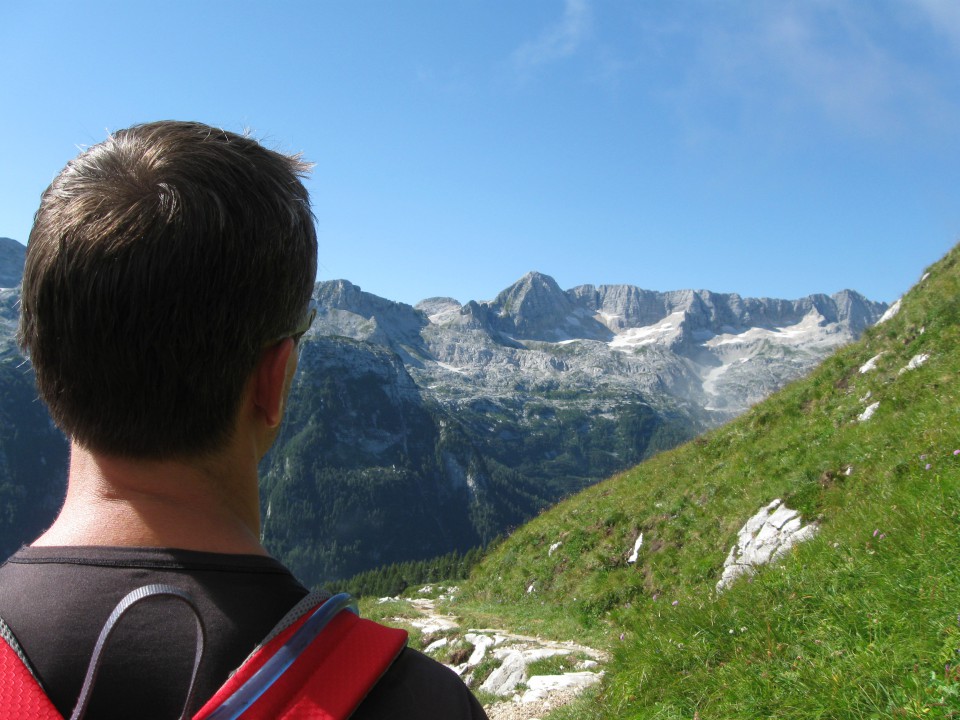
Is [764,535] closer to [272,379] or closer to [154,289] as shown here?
[272,379]

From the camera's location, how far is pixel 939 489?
7.30m

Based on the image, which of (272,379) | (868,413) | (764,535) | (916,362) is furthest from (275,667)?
(916,362)

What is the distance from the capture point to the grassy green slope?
5.57m

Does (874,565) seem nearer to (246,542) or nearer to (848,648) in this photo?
(848,648)

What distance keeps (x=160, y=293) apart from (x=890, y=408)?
15.7 m

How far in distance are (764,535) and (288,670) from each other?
1272cm

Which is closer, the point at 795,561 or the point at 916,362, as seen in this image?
the point at 795,561

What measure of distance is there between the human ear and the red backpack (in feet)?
2.60

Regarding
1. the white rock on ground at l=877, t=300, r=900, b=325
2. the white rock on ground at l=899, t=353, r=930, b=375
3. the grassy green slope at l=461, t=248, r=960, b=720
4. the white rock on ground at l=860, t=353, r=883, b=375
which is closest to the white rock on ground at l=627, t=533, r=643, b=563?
the grassy green slope at l=461, t=248, r=960, b=720

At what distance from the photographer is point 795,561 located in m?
8.00

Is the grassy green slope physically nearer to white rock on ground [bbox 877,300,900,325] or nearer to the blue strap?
white rock on ground [bbox 877,300,900,325]

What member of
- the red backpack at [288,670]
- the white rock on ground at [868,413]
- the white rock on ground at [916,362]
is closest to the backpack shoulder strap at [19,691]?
the red backpack at [288,670]

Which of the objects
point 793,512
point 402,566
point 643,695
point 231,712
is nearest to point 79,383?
point 231,712

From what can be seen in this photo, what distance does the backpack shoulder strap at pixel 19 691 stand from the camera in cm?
163
